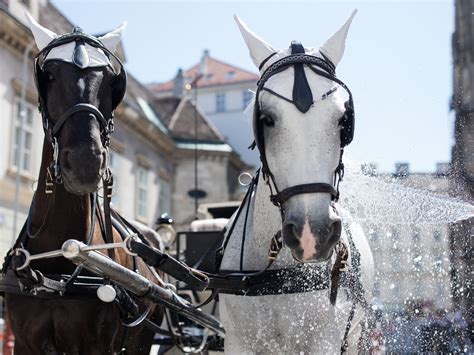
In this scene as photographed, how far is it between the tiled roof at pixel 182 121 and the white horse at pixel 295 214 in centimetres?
2866

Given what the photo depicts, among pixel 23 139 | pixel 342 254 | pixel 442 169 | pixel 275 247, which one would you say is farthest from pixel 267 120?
pixel 23 139

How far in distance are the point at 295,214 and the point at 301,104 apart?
0.56m

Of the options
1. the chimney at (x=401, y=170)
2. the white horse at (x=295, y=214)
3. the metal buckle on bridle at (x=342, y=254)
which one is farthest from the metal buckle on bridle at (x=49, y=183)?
the chimney at (x=401, y=170)

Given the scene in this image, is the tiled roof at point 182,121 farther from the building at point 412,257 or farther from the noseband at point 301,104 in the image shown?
the noseband at point 301,104

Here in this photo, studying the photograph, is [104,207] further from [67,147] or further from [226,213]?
[226,213]

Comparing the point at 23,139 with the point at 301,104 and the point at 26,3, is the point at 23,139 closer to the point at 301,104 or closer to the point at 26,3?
the point at 26,3

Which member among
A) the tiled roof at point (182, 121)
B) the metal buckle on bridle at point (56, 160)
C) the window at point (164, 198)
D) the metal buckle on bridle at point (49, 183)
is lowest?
the metal buckle on bridle at point (49, 183)

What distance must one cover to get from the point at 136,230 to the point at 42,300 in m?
1.57

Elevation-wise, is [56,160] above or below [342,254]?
above

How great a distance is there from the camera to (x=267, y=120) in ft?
11.3

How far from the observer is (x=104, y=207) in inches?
176

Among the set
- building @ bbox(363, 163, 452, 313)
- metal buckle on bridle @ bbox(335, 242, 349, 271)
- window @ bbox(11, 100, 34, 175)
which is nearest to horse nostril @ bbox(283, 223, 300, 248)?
metal buckle on bridle @ bbox(335, 242, 349, 271)

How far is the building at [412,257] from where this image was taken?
5410 millimetres

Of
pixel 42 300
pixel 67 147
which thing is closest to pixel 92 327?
pixel 42 300
